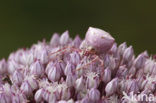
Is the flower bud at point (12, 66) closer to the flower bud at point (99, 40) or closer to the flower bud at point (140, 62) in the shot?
the flower bud at point (99, 40)

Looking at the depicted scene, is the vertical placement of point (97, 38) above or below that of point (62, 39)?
below

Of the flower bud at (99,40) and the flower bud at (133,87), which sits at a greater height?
the flower bud at (99,40)

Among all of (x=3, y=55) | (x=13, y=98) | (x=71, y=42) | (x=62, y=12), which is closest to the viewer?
(x=13, y=98)

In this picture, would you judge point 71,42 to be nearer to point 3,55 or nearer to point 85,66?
point 85,66

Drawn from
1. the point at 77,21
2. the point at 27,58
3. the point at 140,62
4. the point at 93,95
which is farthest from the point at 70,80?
the point at 77,21

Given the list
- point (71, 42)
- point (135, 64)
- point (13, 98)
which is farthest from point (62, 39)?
point (13, 98)

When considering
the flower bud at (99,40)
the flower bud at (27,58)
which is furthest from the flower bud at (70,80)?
the flower bud at (27,58)

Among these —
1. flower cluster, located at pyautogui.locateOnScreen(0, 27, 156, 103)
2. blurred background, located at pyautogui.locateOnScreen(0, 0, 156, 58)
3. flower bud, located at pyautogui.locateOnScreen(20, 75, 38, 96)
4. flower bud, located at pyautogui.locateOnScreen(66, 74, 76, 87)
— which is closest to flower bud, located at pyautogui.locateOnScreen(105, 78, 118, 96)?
flower cluster, located at pyautogui.locateOnScreen(0, 27, 156, 103)
